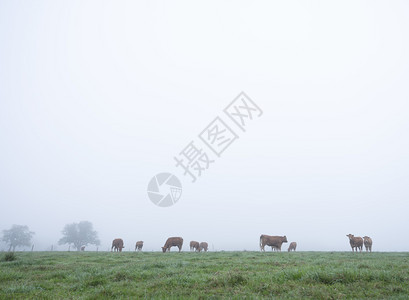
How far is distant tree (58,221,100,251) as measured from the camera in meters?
73.5

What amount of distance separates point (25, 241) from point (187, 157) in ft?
192

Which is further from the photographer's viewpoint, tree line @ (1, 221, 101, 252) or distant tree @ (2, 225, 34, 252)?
tree line @ (1, 221, 101, 252)

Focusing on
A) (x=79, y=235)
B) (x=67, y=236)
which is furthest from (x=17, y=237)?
(x=79, y=235)

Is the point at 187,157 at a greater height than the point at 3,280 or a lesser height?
greater

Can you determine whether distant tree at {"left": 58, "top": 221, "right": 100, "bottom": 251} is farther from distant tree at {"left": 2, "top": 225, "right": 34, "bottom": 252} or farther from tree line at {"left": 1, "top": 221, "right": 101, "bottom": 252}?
Result: distant tree at {"left": 2, "top": 225, "right": 34, "bottom": 252}

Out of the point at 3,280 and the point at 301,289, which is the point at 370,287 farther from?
the point at 3,280

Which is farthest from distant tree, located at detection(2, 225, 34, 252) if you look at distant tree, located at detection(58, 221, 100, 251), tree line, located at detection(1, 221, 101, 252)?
distant tree, located at detection(58, 221, 100, 251)

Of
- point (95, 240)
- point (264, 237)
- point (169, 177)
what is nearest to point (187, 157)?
point (169, 177)

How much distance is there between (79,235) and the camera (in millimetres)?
75000

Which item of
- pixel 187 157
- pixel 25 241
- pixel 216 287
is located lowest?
pixel 25 241

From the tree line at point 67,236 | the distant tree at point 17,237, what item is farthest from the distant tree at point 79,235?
the distant tree at point 17,237

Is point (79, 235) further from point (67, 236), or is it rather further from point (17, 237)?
point (17, 237)

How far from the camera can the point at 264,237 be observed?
30844 millimetres

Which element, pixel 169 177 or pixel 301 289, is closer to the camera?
pixel 301 289
